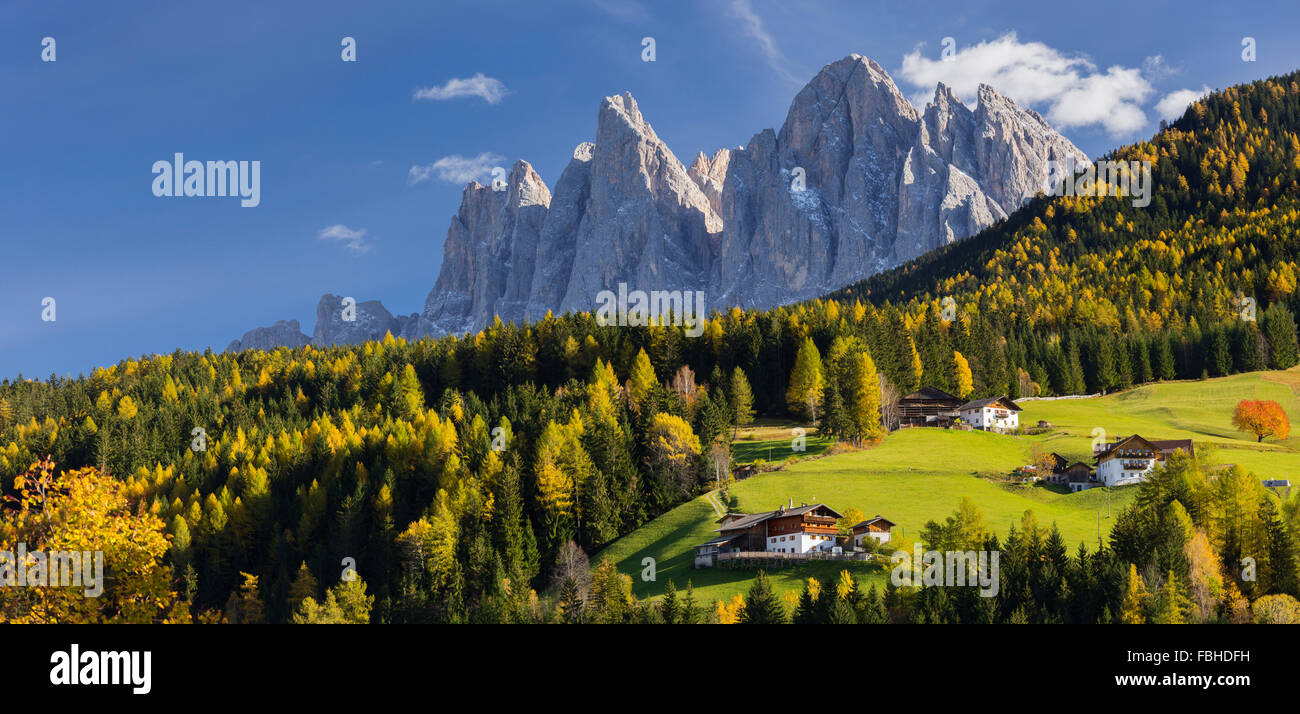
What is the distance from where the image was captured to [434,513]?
3863 inches

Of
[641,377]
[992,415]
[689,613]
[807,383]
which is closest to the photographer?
[689,613]

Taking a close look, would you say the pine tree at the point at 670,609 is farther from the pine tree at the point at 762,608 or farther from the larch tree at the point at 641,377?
the larch tree at the point at 641,377

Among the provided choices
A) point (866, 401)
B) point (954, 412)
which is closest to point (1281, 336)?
point (954, 412)

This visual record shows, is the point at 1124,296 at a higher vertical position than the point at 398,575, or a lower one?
higher

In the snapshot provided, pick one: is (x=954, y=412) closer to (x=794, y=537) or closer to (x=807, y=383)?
(x=807, y=383)

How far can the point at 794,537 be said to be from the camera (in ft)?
255

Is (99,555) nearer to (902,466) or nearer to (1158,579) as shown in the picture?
(1158,579)

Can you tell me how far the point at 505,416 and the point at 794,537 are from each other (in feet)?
173

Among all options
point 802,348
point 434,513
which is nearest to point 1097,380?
point 802,348

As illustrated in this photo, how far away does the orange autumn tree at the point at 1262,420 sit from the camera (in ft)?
390

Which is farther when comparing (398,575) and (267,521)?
(267,521)

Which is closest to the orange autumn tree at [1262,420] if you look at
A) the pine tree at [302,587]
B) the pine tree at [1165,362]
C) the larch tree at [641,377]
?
the pine tree at [1165,362]
